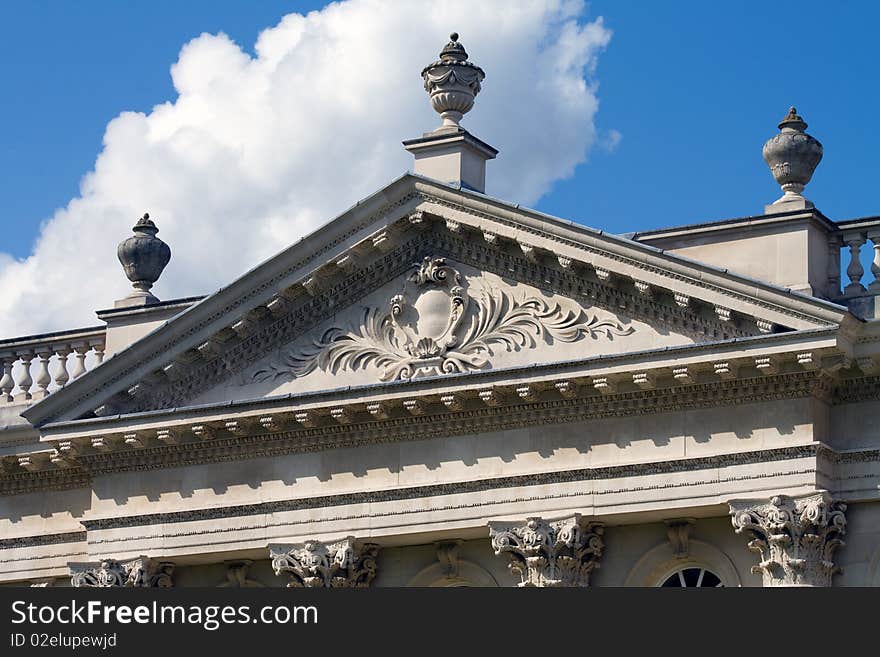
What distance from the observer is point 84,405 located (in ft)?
115

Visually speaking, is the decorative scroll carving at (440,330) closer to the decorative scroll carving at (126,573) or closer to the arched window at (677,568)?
the arched window at (677,568)

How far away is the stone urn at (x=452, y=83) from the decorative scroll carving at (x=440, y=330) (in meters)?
2.11

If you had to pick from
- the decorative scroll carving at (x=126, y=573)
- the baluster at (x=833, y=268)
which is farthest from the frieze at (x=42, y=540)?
the baluster at (x=833, y=268)

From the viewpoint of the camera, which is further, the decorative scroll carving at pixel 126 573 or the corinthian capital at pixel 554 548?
the decorative scroll carving at pixel 126 573

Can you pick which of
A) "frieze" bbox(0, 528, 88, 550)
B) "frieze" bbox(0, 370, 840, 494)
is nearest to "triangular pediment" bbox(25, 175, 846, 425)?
"frieze" bbox(0, 370, 840, 494)

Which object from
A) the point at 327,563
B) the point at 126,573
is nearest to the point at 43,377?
the point at 126,573

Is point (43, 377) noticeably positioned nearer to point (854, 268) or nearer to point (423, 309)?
point (423, 309)

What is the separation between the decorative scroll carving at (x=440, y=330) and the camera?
32406 mm

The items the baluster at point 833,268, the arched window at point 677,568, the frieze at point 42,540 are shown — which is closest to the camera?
the baluster at point 833,268

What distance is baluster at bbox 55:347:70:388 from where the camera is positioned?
3662 cm

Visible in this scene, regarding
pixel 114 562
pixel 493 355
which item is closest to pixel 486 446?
pixel 493 355

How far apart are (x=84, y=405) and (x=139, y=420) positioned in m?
1.04

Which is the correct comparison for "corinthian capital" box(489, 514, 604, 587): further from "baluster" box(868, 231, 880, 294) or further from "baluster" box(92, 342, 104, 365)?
"baluster" box(92, 342, 104, 365)

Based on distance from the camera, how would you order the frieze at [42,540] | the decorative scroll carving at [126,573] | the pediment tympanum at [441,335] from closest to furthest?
the pediment tympanum at [441,335], the decorative scroll carving at [126,573], the frieze at [42,540]
